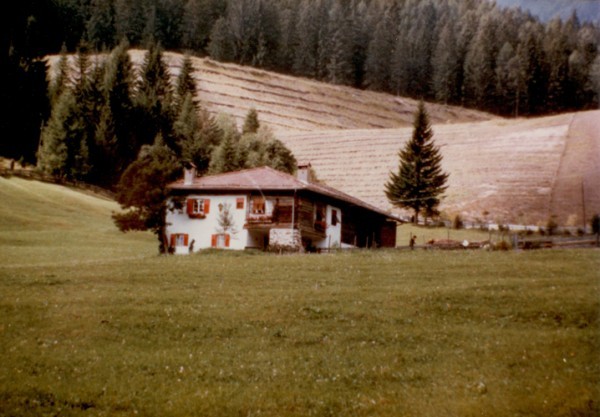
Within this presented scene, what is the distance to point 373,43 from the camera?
554 ft

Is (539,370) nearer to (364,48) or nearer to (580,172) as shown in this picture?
(580,172)

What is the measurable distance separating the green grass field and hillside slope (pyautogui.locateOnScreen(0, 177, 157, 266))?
1133 cm

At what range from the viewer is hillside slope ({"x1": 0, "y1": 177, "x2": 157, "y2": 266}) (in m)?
45.3

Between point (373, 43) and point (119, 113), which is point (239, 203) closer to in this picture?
point (119, 113)

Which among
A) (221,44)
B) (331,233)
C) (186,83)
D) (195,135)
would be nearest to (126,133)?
(195,135)

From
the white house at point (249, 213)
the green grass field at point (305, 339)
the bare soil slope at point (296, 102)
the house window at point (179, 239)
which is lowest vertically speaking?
the green grass field at point (305, 339)

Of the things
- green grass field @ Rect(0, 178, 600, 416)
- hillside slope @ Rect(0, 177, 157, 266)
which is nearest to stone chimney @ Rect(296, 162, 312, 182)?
hillside slope @ Rect(0, 177, 157, 266)

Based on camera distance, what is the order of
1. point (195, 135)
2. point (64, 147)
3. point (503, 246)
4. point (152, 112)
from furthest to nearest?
point (152, 112)
point (195, 135)
point (64, 147)
point (503, 246)

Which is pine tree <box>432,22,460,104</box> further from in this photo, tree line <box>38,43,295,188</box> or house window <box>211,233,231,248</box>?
house window <box>211,233,231,248</box>

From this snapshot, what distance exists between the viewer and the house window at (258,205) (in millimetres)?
54094

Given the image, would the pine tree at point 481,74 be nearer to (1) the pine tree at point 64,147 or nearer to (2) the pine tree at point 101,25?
(2) the pine tree at point 101,25

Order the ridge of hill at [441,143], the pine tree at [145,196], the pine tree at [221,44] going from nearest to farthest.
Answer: the pine tree at [145,196] → the ridge of hill at [441,143] → the pine tree at [221,44]

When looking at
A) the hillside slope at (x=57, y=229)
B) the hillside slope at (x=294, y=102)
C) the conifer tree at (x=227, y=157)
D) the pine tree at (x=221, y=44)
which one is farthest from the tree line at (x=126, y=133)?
the pine tree at (x=221, y=44)

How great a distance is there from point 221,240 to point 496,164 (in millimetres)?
58411
